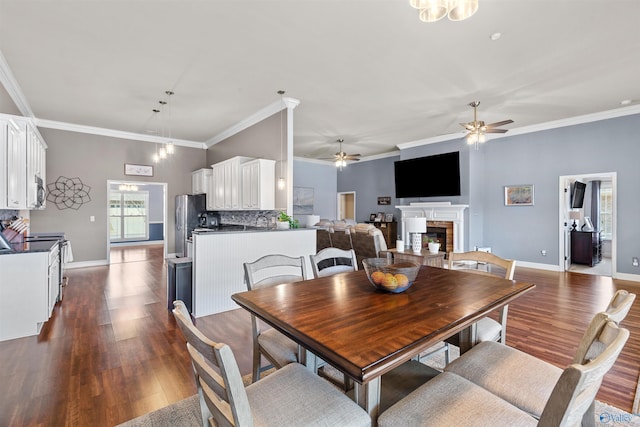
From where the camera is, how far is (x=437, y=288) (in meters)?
1.77

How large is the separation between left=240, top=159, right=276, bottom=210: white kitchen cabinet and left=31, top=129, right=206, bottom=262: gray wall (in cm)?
333

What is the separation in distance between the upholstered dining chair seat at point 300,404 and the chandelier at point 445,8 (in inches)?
79.5

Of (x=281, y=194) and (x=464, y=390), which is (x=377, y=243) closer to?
(x=281, y=194)

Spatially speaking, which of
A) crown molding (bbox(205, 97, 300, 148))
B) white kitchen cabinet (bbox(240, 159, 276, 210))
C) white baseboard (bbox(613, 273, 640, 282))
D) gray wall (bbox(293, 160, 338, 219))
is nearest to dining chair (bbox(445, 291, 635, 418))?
white kitchen cabinet (bbox(240, 159, 276, 210))

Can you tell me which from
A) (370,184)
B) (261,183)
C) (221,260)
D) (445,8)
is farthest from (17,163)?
(370,184)

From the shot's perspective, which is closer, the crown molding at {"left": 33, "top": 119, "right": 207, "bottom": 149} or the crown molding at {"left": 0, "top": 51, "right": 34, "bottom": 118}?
the crown molding at {"left": 0, "top": 51, "right": 34, "bottom": 118}

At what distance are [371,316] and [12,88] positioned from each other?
19.5ft

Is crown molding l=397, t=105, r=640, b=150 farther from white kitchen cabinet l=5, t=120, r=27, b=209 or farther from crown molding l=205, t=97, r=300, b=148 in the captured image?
white kitchen cabinet l=5, t=120, r=27, b=209

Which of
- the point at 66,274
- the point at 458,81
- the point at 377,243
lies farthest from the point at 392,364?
the point at 66,274

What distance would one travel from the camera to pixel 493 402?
1.15 metres

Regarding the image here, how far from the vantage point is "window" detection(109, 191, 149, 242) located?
10.8 meters

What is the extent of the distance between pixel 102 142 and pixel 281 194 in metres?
4.64

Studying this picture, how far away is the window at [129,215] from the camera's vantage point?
10.8m

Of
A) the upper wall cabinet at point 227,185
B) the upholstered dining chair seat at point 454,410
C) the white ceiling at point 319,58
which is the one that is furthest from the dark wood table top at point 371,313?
the upper wall cabinet at point 227,185
